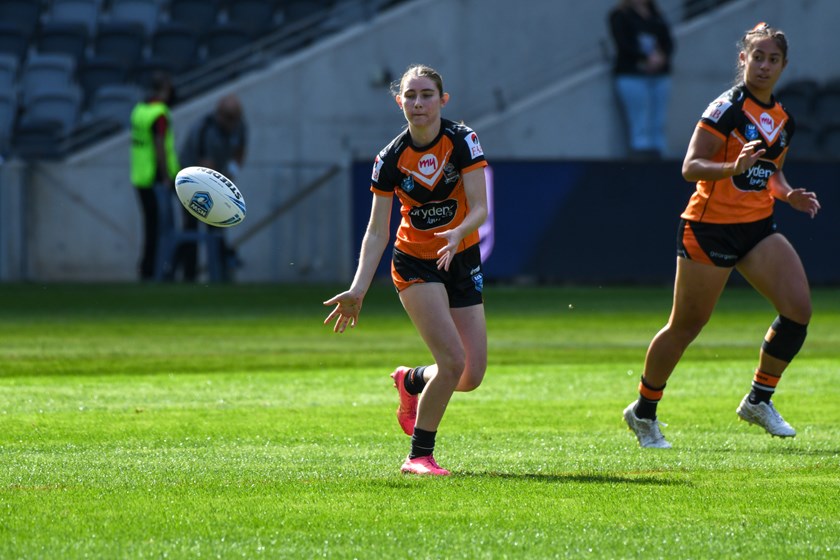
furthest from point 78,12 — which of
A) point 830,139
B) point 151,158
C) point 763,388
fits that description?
point 763,388

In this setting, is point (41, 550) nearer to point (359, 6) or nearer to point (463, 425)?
point (463, 425)

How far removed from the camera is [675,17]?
86.9 ft

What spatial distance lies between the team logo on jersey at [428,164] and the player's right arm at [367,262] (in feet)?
0.72

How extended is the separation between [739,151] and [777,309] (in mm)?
936

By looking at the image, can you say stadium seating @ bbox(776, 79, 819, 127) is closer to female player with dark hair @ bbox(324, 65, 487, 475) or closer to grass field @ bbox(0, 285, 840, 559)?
grass field @ bbox(0, 285, 840, 559)

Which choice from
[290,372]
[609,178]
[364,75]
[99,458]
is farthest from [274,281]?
[99,458]

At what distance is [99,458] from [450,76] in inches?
752

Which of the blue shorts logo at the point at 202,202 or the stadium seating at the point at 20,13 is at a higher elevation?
the stadium seating at the point at 20,13

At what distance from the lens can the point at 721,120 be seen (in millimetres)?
8469

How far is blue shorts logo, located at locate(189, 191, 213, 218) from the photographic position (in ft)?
28.4

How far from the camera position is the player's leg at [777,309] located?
859cm

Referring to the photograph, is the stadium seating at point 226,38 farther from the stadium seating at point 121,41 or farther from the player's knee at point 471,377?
the player's knee at point 471,377

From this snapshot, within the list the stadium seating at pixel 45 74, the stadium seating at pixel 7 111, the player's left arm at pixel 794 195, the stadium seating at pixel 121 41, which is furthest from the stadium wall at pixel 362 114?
the player's left arm at pixel 794 195

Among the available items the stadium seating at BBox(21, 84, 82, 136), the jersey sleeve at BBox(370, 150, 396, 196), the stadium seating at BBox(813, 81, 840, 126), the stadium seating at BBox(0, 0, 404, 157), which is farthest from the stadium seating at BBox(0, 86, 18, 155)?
the jersey sleeve at BBox(370, 150, 396, 196)
